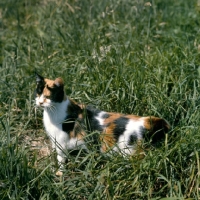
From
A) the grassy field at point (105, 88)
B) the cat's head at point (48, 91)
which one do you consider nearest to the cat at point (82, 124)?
the cat's head at point (48, 91)

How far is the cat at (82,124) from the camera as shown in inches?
154

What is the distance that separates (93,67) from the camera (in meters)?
4.81

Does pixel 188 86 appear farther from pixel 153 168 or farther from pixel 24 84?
pixel 24 84

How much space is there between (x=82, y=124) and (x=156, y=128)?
0.63 metres

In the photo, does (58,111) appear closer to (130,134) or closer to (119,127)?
(119,127)

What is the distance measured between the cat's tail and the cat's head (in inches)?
30.3

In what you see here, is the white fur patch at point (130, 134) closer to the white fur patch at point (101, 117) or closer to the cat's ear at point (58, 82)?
the white fur patch at point (101, 117)

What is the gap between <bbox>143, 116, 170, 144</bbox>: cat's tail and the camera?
3.89 m

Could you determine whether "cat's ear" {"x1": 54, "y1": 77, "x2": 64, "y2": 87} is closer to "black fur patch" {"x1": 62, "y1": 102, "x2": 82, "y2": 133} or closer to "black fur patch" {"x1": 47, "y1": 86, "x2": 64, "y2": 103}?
"black fur patch" {"x1": 47, "y1": 86, "x2": 64, "y2": 103}

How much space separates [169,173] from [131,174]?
30 centimetres

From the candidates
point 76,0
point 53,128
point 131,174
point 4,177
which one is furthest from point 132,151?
point 76,0

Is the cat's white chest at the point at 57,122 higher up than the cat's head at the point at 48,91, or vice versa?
the cat's head at the point at 48,91

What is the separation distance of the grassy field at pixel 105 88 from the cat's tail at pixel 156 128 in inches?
2.9

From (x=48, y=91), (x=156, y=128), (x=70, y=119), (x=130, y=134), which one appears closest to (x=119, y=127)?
(x=130, y=134)
